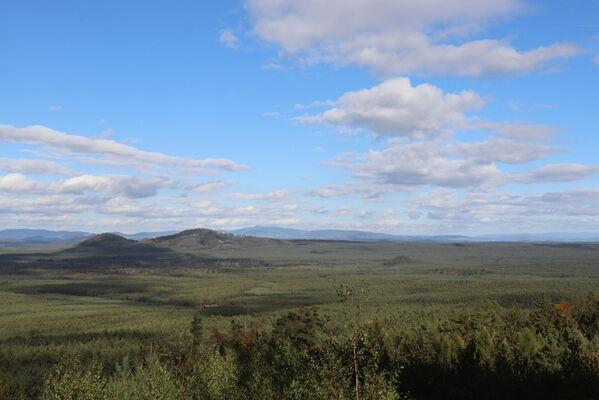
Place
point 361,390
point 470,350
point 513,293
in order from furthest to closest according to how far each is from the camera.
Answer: point 513,293, point 470,350, point 361,390

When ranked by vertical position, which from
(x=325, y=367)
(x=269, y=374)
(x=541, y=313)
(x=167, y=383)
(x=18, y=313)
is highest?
(x=325, y=367)

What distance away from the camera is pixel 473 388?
39.2 m

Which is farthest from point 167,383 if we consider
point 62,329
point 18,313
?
point 18,313

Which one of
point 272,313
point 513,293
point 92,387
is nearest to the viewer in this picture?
point 92,387

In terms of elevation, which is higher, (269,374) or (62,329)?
(269,374)

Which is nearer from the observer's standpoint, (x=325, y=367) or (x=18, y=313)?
(x=325, y=367)

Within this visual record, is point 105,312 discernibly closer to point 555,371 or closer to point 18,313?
point 18,313

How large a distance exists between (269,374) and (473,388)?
68.7ft

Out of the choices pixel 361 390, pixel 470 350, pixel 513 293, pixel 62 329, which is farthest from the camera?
pixel 513 293

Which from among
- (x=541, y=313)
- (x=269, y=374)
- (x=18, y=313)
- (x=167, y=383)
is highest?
(x=167, y=383)

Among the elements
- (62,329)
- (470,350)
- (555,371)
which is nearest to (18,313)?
(62,329)

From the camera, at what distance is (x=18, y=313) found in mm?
180500

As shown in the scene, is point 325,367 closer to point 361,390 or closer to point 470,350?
point 361,390

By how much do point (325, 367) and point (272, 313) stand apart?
543ft
